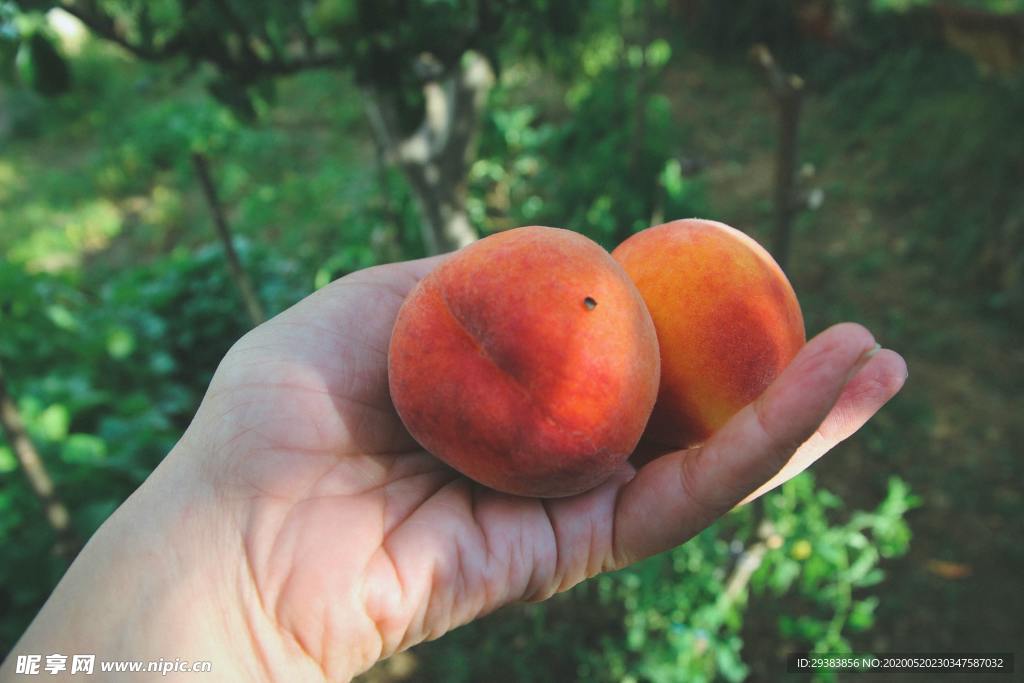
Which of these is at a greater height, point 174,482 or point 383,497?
point 174,482

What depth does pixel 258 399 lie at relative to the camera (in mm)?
1353

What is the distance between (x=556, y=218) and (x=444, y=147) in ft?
4.19

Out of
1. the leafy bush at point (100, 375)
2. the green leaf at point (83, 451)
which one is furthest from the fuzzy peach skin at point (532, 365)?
the green leaf at point (83, 451)

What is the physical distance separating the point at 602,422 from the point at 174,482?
2.63 feet

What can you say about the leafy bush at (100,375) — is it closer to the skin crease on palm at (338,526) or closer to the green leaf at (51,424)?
the green leaf at (51,424)

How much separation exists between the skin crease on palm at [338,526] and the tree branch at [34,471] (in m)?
0.85

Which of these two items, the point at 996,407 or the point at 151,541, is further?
the point at 996,407

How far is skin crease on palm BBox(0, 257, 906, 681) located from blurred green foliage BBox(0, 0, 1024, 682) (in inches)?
33.8

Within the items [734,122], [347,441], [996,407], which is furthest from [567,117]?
[347,441]

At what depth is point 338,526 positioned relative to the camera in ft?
4.06

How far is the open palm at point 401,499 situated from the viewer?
115cm

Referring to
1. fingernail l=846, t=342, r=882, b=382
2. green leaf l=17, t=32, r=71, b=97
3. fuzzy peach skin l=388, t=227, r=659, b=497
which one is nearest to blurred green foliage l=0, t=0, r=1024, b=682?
green leaf l=17, t=32, r=71, b=97

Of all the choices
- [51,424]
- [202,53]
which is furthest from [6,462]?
[202,53]

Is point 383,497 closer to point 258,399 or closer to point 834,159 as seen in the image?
point 258,399
